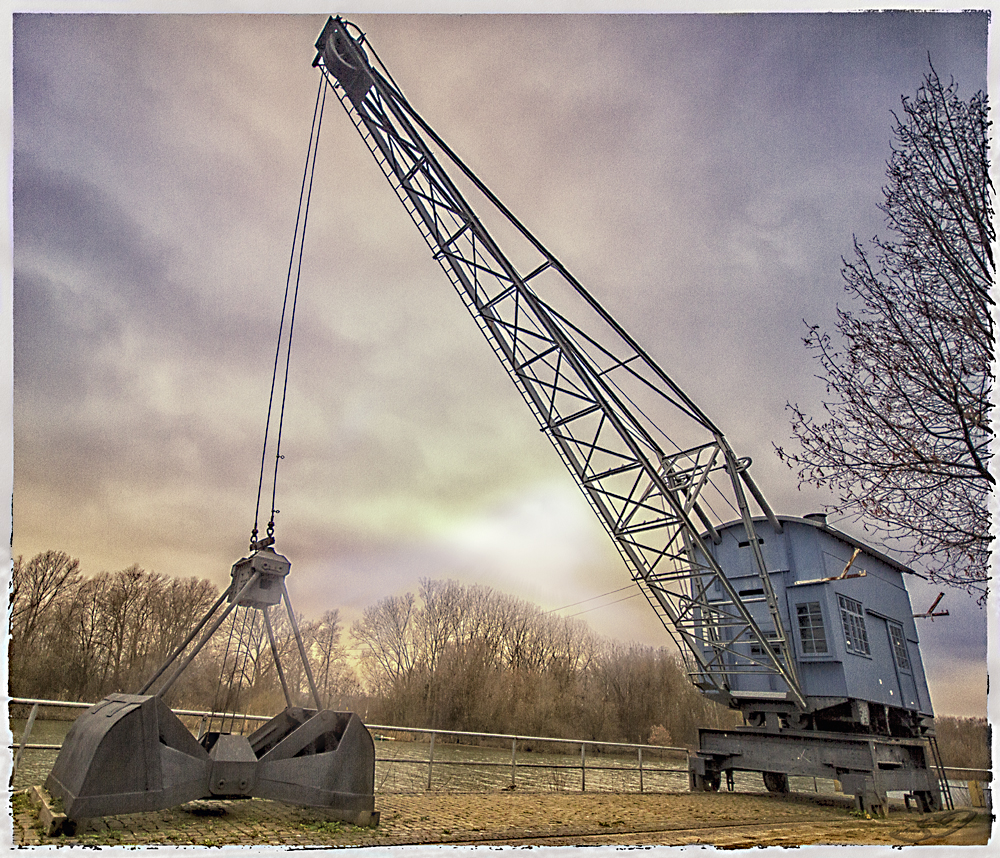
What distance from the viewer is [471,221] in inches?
350

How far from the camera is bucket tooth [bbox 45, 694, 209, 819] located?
12.2 ft

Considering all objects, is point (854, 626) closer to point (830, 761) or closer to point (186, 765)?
point (830, 761)

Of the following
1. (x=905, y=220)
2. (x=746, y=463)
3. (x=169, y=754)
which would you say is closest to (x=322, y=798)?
(x=169, y=754)

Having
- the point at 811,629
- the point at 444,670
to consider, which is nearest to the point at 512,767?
the point at 811,629

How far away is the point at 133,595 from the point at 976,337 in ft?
53.3

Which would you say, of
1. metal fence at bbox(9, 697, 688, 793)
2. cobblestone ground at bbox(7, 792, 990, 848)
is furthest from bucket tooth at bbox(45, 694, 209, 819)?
metal fence at bbox(9, 697, 688, 793)

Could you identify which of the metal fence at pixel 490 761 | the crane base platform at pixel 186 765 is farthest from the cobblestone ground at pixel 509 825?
the metal fence at pixel 490 761

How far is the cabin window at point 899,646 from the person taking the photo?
11092 mm

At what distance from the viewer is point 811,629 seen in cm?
988

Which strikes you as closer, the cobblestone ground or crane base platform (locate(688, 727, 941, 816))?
→ the cobblestone ground

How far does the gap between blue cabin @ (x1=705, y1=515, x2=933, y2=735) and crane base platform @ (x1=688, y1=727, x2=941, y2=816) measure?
1.38ft

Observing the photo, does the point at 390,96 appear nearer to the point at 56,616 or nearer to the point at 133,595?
the point at 56,616

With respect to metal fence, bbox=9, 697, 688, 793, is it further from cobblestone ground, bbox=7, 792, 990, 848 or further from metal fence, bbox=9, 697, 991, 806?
cobblestone ground, bbox=7, 792, 990, 848

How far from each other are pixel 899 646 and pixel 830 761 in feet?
10.7
